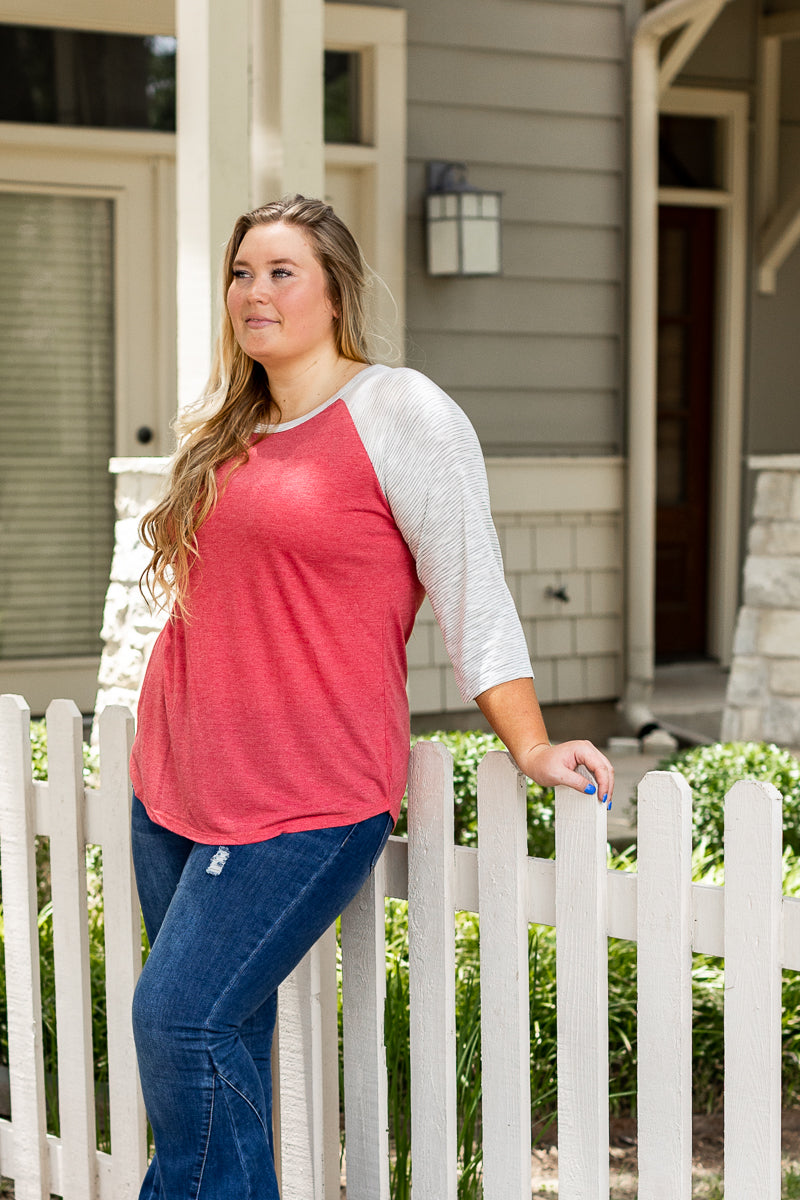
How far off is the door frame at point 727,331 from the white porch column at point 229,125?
337 centimetres

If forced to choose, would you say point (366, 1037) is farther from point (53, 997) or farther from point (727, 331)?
point (727, 331)

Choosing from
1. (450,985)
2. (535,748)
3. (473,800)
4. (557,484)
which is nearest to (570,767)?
(535,748)

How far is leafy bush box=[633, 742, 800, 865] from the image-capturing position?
11.8 ft

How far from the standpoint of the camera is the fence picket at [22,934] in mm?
2328

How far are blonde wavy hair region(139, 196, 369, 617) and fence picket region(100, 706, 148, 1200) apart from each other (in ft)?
1.25

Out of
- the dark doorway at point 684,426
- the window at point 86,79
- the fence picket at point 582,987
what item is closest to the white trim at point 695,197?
the dark doorway at point 684,426

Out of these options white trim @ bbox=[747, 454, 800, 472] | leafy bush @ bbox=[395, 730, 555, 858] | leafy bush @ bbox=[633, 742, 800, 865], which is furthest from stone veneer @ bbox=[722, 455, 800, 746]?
leafy bush @ bbox=[395, 730, 555, 858]

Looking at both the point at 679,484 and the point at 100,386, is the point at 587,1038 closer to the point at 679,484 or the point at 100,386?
the point at 100,386

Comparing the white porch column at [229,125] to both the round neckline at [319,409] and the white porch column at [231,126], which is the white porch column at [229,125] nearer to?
the white porch column at [231,126]

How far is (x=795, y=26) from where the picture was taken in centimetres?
659

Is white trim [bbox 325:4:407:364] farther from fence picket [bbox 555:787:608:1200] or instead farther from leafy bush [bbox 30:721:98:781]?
Result: fence picket [bbox 555:787:608:1200]

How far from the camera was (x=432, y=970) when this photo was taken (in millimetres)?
1845

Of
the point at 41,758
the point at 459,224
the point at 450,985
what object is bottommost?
the point at 41,758

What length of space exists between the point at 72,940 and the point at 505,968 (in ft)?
2.61
